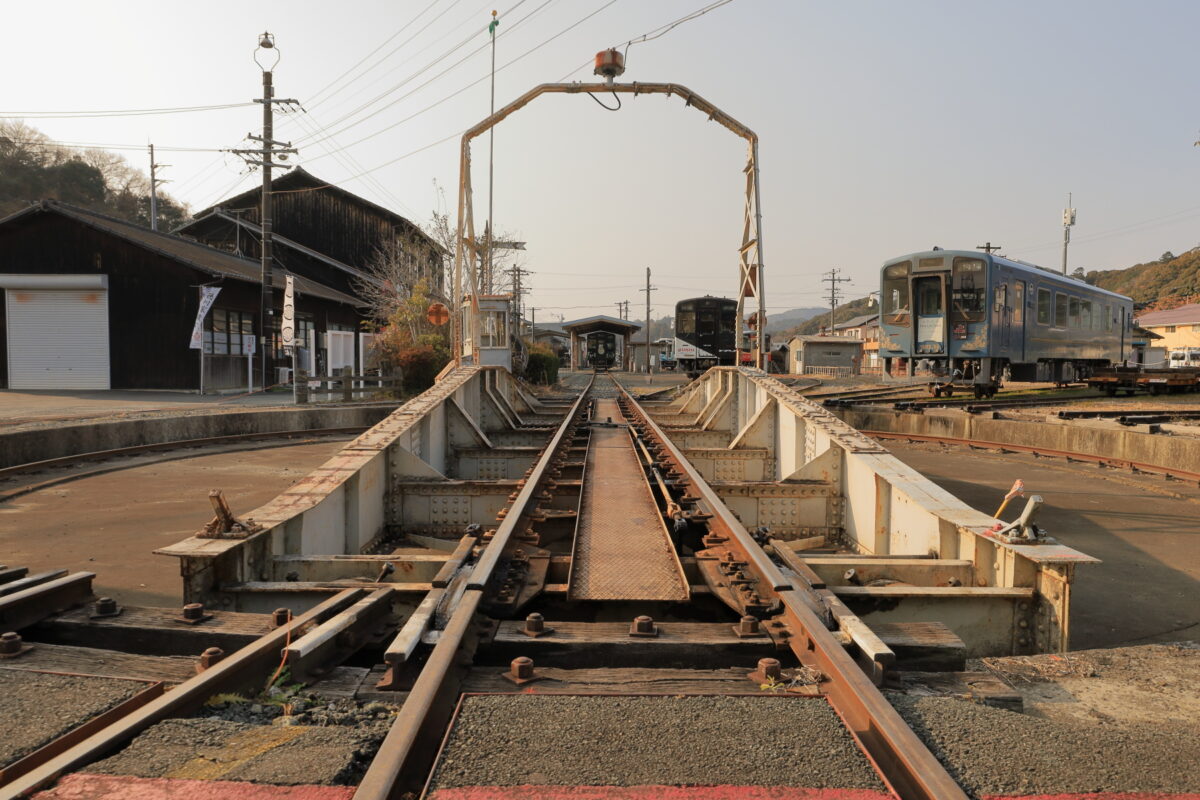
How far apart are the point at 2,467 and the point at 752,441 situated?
28.8ft

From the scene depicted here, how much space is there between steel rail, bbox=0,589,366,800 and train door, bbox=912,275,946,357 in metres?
16.6

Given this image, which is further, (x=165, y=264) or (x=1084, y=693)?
(x=165, y=264)

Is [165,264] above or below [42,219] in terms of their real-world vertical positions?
below

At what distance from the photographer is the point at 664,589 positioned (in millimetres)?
3396

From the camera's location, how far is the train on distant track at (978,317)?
16.3 m

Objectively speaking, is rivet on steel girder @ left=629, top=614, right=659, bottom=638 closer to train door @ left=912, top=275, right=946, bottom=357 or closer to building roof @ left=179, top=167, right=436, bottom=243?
train door @ left=912, top=275, right=946, bottom=357

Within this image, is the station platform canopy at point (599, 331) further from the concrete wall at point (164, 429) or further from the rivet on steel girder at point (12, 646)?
the rivet on steel girder at point (12, 646)

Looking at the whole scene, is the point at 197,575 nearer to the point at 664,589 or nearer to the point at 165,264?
the point at 664,589

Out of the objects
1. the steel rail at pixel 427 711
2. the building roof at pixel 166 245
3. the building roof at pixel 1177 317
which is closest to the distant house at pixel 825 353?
the building roof at pixel 1177 317

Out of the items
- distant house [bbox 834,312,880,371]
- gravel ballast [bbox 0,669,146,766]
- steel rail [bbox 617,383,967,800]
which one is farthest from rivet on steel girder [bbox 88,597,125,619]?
distant house [bbox 834,312,880,371]

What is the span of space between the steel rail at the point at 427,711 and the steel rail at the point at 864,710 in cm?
116

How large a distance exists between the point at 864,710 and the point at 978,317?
16318 millimetres


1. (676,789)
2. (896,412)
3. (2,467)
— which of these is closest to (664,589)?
(676,789)

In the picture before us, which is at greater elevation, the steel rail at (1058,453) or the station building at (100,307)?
the station building at (100,307)
